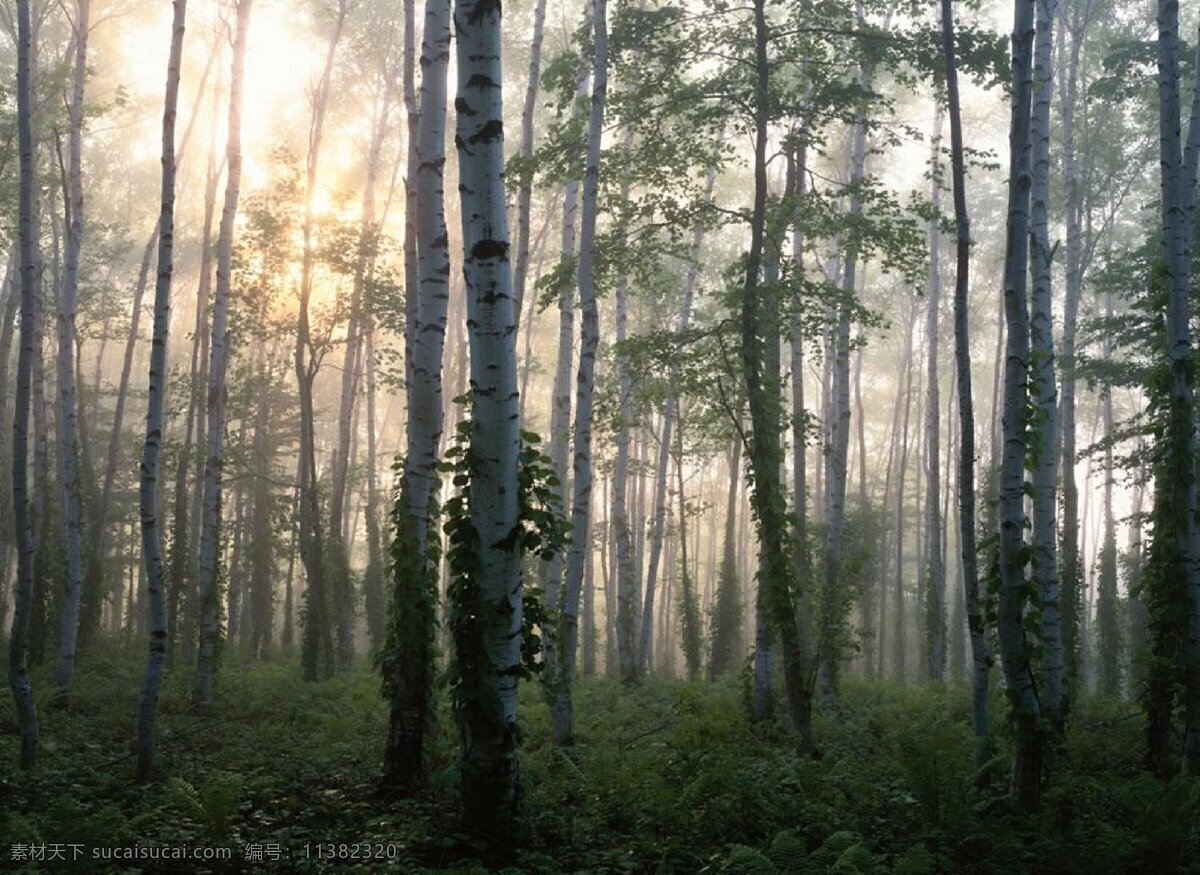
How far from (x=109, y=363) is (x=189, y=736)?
44.8 m

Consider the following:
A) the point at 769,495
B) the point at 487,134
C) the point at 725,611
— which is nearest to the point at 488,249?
the point at 487,134

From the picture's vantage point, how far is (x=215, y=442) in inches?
549

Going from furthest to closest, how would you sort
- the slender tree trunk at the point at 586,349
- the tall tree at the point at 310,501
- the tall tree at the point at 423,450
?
the tall tree at the point at 310,501
the slender tree trunk at the point at 586,349
the tall tree at the point at 423,450

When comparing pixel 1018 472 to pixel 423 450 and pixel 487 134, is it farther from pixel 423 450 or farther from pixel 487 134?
pixel 423 450

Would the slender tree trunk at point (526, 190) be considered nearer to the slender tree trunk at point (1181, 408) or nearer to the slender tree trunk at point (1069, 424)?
the slender tree trunk at point (1181, 408)

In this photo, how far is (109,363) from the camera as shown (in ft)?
161

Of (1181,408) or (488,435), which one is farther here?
(1181,408)

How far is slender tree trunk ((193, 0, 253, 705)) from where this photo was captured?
13.1m

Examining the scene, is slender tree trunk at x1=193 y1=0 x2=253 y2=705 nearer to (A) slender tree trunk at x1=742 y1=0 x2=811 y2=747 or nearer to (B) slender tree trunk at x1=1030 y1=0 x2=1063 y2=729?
(A) slender tree trunk at x1=742 y1=0 x2=811 y2=747

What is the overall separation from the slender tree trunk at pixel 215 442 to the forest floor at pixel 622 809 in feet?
7.98

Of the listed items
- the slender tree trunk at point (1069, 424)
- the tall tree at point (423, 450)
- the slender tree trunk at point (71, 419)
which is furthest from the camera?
the slender tree trunk at point (1069, 424)

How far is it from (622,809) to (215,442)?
9900 mm

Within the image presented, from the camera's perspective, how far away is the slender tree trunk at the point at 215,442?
13065 mm

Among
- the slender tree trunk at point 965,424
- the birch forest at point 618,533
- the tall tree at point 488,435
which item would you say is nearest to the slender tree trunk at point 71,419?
the birch forest at point 618,533
